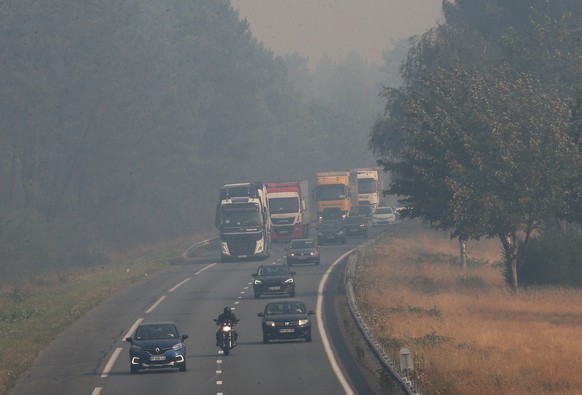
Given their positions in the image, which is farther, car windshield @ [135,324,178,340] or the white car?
the white car

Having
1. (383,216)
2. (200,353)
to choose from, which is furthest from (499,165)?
(383,216)

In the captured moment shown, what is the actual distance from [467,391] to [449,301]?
85.3ft

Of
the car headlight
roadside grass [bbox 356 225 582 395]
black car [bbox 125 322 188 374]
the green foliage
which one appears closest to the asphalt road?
black car [bbox 125 322 188 374]

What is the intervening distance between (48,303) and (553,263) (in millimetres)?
24486

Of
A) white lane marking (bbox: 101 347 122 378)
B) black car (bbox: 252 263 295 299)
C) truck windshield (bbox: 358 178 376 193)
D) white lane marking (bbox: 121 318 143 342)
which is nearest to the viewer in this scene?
white lane marking (bbox: 101 347 122 378)

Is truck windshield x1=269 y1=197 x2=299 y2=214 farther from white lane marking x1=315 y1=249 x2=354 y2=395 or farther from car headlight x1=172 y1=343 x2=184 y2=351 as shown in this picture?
car headlight x1=172 y1=343 x2=184 y2=351

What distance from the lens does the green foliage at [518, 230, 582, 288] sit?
60.9 metres

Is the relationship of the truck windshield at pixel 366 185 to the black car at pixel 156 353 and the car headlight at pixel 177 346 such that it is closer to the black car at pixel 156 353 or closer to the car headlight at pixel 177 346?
the black car at pixel 156 353

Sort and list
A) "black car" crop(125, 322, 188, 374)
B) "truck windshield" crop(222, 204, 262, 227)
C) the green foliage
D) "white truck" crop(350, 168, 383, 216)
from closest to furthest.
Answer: "black car" crop(125, 322, 188, 374) < the green foliage < "truck windshield" crop(222, 204, 262, 227) < "white truck" crop(350, 168, 383, 216)

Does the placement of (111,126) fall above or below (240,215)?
above

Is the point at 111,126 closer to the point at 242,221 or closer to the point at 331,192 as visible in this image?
the point at 331,192

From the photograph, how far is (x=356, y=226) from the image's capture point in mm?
97062

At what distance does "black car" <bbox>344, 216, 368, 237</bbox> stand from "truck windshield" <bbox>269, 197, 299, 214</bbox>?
7925 millimetres

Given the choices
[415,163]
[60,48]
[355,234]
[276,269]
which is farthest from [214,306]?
[60,48]
